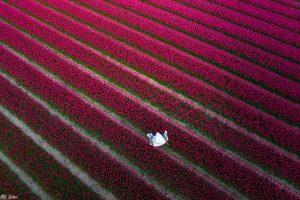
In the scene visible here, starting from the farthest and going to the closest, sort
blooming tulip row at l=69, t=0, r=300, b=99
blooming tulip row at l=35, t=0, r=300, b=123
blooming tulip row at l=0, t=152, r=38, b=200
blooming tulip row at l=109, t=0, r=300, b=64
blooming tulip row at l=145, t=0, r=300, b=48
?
blooming tulip row at l=145, t=0, r=300, b=48, blooming tulip row at l=109, t=0, r=300, b=64, blooming tulip row at l=69, t=0, r=300, b=99, blooming tulip row at l=35, t=0, r=300, b=123, blooming tulip row at l=0, t=152, r=38, b=200

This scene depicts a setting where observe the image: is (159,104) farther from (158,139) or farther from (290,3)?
(290,3)

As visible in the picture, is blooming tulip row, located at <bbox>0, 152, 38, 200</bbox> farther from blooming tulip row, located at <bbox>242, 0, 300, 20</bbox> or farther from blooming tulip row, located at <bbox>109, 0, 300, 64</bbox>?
blooming tulip row, located at <bbox>242, 0, 300, 20</bbox>

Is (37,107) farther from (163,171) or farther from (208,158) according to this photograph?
(208,158)

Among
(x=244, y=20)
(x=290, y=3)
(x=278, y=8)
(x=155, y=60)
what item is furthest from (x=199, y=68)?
(x=290, y=3)

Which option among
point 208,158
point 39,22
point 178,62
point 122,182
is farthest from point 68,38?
point 208,158

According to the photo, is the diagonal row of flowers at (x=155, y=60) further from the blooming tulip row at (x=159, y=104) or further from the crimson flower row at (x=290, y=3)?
the crimson flower row at (x=290, y=3)

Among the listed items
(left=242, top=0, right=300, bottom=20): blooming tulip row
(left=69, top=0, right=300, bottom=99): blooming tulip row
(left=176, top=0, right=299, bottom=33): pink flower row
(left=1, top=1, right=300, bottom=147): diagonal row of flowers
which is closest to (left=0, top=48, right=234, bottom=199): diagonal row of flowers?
(left=1, top=1, right=300, bottom=147): diagonal row of flowers
